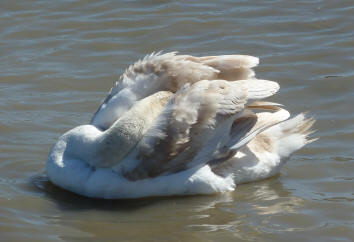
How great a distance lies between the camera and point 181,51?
10.2 metres

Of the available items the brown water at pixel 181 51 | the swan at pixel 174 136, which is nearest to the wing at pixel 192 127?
the swan at pixel 174 136

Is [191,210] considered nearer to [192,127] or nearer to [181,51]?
[192,127]

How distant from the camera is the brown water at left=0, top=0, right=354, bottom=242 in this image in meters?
6.11

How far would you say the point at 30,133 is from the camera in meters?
8.05

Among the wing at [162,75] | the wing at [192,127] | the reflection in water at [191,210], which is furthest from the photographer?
the wing at [162,75]

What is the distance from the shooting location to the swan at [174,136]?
6.61m

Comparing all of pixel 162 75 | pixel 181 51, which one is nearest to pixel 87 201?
pixel 162 75

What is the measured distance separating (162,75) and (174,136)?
24.8 inches

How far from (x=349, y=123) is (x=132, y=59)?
312 centimetres

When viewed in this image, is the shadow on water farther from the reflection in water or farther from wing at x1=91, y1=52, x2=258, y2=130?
wing at x1=91, y1=52, x2=258, y2=130

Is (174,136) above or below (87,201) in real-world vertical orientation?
above

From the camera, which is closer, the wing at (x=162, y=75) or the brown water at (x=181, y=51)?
the brown water at (x=181, y=51)

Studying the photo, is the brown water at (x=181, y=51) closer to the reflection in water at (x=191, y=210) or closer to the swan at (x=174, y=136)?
the reflection in water at (x=191, y=210)

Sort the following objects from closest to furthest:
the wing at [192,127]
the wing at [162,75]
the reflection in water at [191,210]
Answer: the reflection in water at [191,210] < the wing at [192,127] < the wing at [162,75]
